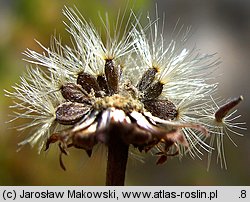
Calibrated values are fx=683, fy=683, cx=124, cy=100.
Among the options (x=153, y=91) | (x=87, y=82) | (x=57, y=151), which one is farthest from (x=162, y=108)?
(x=57, y=151)

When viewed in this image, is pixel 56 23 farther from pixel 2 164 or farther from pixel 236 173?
pixel 236 173

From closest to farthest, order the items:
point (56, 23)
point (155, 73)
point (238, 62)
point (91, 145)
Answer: point (91, 145) → point (155, 73) → point (56, 23) → point (238, 62)

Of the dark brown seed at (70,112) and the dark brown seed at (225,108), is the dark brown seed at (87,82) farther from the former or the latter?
the dark brown seed at (225,108)

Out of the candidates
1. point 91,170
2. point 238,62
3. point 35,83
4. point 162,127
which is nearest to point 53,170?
point 91,170

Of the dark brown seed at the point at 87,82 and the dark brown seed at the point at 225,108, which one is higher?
the dark brown seed at the point at 87,82

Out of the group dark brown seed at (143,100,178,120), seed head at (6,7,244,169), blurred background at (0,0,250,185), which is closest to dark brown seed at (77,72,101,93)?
seed head at (6,7,244,169)

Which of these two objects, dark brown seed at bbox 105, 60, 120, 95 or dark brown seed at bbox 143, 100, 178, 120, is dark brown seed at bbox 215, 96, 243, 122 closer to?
dark brown seed at bbox 143, 100, 178, 120

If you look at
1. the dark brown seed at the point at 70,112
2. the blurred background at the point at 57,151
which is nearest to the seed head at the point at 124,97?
the dark brown seed at the point at 70,112
